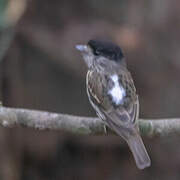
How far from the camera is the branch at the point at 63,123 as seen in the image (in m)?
5.23

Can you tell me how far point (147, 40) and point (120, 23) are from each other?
44 centimetres

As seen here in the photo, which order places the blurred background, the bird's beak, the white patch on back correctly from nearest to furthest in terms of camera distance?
the white patch on back < the bird's beak < the blurred background

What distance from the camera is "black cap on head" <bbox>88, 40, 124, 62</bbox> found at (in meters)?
5.79

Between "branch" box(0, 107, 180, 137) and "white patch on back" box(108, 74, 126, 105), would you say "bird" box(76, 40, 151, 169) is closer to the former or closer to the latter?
"white patch on back" box(108, 74, 126, 105)

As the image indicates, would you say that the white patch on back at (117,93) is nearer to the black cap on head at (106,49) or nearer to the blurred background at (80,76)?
the black cap on head at (106,49)

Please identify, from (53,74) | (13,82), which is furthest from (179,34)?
(13,82)

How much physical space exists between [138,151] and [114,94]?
552 millimetres

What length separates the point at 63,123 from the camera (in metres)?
5.23

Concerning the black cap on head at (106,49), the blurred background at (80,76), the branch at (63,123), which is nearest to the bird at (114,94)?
the black cap on head at (106,49)

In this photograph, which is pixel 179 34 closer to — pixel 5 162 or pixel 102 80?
pixel 5 162

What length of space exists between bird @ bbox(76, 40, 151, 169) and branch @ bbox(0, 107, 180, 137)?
13cm

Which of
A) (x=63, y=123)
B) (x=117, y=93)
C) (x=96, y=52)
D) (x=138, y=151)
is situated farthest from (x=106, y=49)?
(x=138, y=151)

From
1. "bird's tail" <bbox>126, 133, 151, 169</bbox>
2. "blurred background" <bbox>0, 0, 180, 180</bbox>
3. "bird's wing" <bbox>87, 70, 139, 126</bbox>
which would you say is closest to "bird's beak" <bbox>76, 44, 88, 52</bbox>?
"bird's wing" <bbox>87, 70, 139, 126</bbox>

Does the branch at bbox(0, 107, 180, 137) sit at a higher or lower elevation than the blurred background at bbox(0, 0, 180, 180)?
higher
